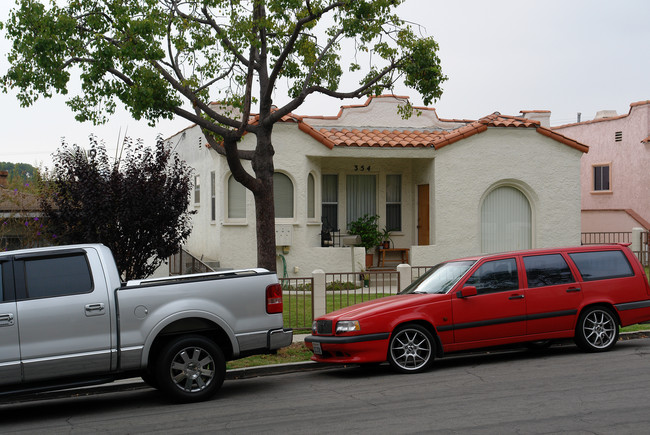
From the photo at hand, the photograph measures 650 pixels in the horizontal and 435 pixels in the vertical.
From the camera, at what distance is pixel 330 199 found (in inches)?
891

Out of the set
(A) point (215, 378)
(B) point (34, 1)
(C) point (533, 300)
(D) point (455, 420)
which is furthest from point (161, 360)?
(B) point (34, 1)

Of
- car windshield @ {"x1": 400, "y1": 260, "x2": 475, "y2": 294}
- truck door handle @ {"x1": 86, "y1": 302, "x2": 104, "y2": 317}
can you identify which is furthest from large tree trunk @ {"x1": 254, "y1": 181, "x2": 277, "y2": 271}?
truck door handle @ {"x1": 86, "y1": 302, "x2": 104, "y2": 317}

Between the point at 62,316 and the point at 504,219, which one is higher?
the point at 504,219

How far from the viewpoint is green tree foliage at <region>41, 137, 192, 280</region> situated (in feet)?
45.2

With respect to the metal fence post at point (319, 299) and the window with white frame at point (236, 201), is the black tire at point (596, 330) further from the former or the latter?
the window with white frame at point (236, 201)

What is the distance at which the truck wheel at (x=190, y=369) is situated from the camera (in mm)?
8383

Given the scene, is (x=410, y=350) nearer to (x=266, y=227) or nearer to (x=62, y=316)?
(x=266, y=227)

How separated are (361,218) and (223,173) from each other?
14.1 feet

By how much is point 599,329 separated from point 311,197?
38.3ft

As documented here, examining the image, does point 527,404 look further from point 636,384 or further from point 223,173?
point 223,173

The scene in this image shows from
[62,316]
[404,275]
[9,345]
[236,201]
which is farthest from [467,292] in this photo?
[236,201]

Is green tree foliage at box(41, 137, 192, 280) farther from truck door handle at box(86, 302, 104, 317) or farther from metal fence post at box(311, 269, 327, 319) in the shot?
truck door handle at box(86, 302, 104, 317)

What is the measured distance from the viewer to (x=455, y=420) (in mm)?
7043

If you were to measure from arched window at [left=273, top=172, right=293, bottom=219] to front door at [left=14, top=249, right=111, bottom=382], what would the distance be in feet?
40.1
